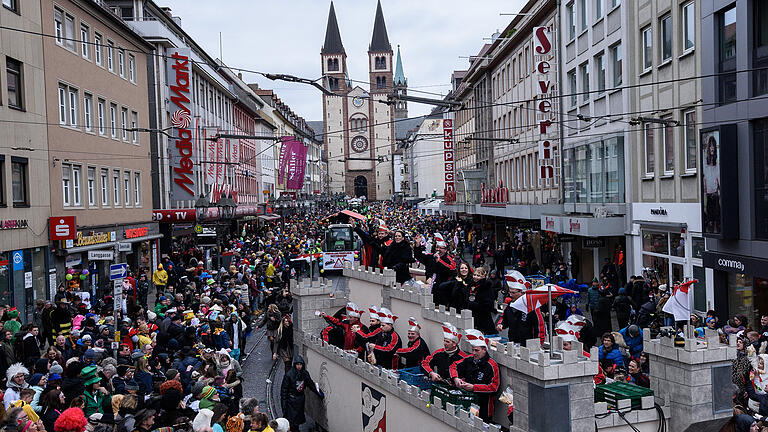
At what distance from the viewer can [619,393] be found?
9055mm

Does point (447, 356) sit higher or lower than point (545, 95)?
lower

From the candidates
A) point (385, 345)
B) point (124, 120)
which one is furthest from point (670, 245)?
point (124, 120)

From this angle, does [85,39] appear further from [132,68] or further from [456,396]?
[456,396]

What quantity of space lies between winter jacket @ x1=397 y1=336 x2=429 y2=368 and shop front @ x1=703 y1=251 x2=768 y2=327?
29.7ft

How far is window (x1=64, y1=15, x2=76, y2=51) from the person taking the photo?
26039mm

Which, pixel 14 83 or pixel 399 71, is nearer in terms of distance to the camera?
pixel 14 83

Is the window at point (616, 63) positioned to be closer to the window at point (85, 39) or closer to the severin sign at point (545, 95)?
the severin sign at point (545, 95)

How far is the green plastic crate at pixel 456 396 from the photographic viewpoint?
9578 millimetres

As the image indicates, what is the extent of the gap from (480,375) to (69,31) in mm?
22163

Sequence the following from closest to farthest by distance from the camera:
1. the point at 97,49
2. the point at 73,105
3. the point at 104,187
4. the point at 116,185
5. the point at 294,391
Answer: the point at 294,391
the point at 73,105
the point at 97,49
the point at 104,187
the point at 116,185

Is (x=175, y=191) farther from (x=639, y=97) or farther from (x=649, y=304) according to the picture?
(x=649, y=304)

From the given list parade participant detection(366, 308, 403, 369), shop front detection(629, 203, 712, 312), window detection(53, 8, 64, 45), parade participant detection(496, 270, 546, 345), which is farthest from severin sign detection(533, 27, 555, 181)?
parade participant detection(496, 270, 546, 345)

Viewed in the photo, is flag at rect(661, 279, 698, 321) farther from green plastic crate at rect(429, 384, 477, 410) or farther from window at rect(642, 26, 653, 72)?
window at rect(642, 26, 653, 72)

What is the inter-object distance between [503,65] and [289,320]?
3220cm
